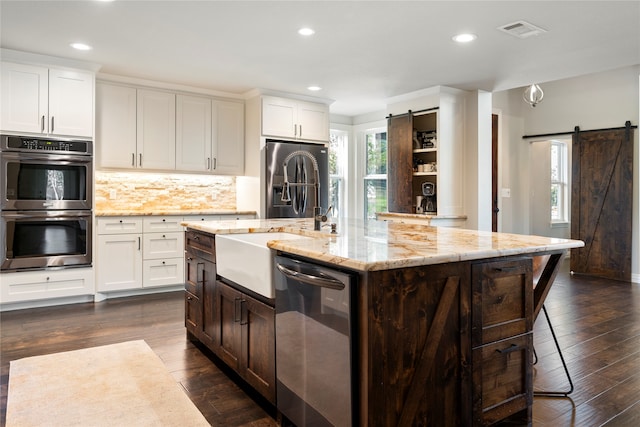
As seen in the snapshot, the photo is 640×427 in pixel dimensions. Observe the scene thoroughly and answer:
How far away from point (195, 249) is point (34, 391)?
124cm

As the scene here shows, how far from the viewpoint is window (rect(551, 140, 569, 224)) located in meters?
8.05

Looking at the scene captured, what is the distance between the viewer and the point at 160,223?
4.84 m

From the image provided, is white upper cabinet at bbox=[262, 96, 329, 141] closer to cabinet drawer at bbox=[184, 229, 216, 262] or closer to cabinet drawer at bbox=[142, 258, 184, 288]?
cabinet drawer at bbox=[142, 258, 184, 288]

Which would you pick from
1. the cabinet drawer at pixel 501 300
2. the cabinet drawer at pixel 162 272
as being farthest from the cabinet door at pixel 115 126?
the cabinet drawer at pixel 501 300

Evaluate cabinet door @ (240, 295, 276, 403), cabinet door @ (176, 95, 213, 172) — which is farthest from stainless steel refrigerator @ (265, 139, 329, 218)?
cabinet door @ (240, 295, 276, 403)

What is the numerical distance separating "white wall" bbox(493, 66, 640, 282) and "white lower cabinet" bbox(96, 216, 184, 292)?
495 cm

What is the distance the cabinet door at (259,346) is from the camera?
2082 millimetres

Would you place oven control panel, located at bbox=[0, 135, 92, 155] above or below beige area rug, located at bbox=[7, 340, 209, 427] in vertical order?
above

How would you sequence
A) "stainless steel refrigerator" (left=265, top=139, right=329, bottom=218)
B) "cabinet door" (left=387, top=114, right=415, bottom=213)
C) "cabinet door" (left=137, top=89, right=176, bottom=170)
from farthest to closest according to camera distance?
1. "cabinet door" (left=387, top=114, right=415, bottom=213)
2. "stainless steel refrigerator" (left=265, top=139, right=329, bottom=218)
3. "cabinet door" (left=137, top=89, right=176, bottom=170)

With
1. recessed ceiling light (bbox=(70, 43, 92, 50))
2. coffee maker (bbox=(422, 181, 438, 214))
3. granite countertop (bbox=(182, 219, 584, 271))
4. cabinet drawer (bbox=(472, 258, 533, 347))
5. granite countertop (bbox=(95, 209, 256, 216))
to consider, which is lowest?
cabinet drawer (bbox=(472, 258, 533, 347))

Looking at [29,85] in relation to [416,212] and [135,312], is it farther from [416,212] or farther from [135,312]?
[416,212]

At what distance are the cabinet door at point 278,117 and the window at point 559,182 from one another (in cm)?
522

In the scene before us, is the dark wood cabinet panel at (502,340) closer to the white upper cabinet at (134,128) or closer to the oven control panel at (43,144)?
the oven control panel at (43,144)

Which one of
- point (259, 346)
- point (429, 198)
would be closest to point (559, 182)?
point (429, 198)
